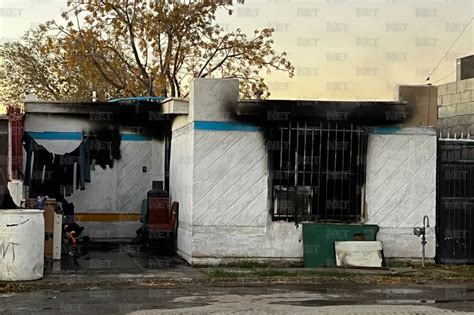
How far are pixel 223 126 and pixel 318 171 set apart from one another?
2414mm

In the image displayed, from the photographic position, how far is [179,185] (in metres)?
18.1

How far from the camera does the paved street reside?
11109 mm

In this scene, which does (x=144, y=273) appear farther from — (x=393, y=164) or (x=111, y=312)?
(x=393, y=164)

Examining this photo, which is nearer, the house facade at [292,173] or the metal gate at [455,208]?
the house facade at [292,173]

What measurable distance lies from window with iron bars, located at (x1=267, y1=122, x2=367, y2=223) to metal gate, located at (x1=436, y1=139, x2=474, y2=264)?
2040mm

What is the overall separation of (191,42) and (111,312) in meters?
26.7

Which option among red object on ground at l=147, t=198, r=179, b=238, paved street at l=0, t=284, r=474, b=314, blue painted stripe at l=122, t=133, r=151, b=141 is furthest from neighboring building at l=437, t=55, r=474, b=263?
blue painted stripe at l=122, t=133, r=151, b=141

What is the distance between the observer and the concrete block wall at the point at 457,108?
64.4 ft

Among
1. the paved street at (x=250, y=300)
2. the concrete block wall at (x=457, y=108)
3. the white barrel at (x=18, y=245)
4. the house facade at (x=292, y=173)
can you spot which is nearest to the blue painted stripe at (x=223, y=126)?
the house facade at (x=292, y=173)

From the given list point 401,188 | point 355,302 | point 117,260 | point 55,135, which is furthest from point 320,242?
point 55,135

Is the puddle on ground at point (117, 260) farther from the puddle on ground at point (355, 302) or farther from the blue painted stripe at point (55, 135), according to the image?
the puddle on ground at point (355, 302)

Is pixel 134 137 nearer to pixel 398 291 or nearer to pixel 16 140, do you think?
pixel 16 140

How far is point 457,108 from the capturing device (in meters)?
20.3

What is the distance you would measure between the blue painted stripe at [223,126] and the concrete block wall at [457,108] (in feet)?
22.2
